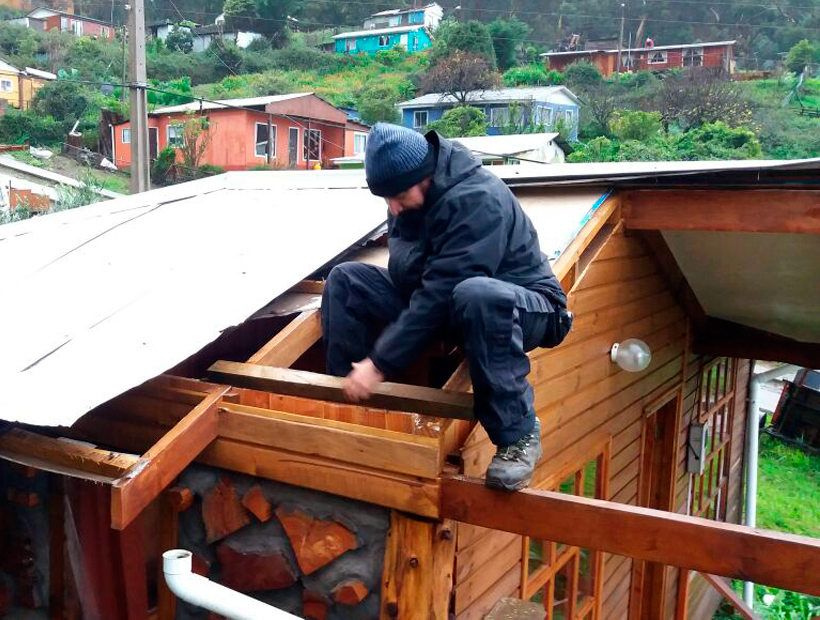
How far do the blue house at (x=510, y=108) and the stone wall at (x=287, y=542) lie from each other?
3479cm

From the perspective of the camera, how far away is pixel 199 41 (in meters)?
52.0

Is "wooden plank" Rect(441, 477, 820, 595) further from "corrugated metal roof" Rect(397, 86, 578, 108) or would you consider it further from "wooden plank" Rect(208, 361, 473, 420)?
"corrugated metal roof" Rect(397, 86, 578, 108)

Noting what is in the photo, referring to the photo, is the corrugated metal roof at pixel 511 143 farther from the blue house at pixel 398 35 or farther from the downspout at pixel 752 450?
the blue house at pixel 398 35

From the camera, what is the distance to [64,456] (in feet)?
8.52

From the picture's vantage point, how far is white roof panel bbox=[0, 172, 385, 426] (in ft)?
8.61

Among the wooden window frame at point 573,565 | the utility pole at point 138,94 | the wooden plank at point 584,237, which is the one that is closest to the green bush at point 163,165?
the utility pole at point 138,94

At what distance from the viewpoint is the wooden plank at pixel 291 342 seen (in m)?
2.83

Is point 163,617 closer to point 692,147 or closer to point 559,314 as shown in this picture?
point 559,314

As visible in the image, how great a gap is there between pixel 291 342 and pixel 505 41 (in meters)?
50.4

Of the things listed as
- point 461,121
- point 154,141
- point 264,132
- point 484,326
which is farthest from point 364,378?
point 154,141

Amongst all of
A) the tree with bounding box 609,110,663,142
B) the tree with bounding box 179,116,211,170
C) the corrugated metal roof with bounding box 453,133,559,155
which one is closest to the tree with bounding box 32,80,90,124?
the tree with bounding box 179,116,211,170

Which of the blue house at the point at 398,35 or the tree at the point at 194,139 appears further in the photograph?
the blue house at the point at 398,35

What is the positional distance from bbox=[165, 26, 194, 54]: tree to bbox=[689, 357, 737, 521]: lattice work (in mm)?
47941

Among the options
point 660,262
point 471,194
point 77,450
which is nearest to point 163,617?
point 77,450
